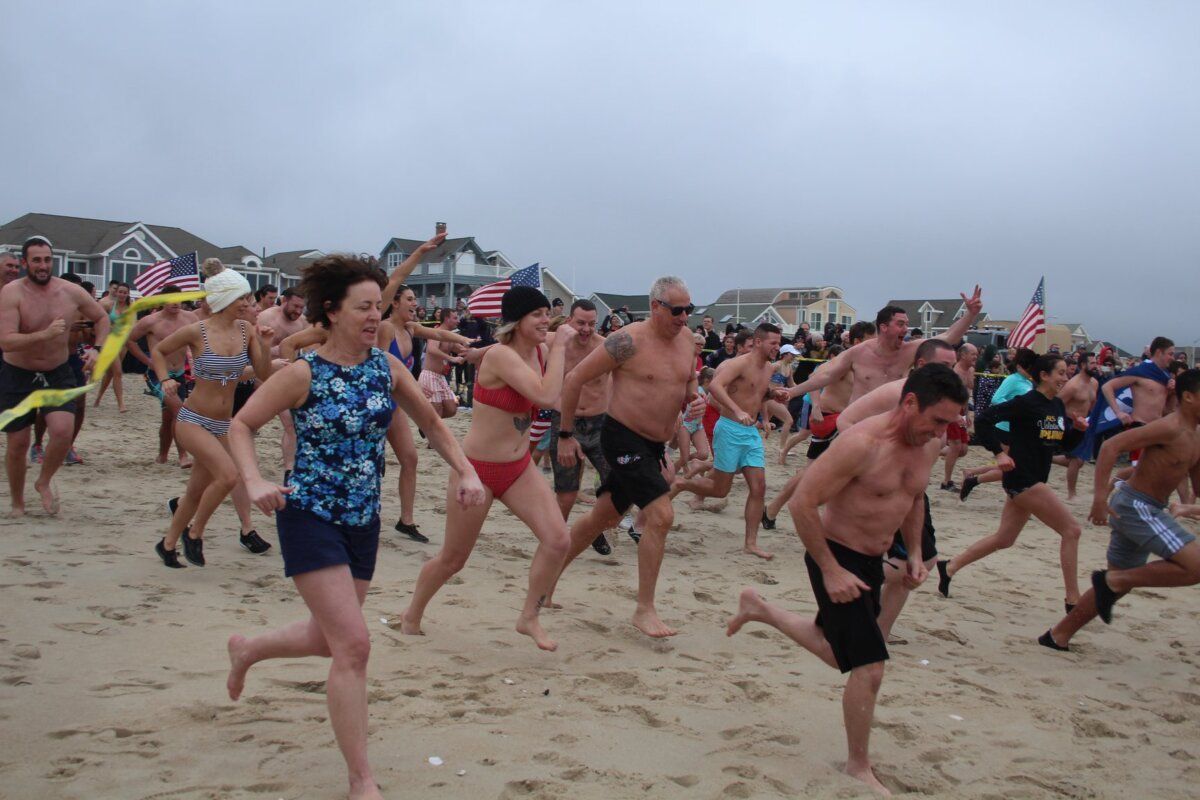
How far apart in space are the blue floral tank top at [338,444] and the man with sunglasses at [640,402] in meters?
2.36

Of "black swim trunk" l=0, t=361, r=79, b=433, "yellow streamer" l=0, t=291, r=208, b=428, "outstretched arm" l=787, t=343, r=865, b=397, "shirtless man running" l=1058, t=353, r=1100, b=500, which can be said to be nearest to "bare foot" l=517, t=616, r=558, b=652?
"yellow streamer" l=0, t=291, r=208, b=428

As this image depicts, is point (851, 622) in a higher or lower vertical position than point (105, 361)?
lower

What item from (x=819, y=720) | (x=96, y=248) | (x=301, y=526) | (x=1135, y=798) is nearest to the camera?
(x=301, y=526)

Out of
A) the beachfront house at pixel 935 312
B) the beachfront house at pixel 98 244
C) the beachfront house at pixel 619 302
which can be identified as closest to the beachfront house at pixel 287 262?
the beachfront house at pixel 98 244

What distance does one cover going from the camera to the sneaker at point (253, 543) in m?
7.14

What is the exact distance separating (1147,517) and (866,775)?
9.81 feet

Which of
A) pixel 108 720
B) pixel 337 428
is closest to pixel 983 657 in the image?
pixel 337 428

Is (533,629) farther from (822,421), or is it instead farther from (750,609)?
(822,421)

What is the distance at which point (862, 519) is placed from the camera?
13.1 feet

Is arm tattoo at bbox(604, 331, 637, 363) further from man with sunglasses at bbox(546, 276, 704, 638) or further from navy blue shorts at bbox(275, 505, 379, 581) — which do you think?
navy blue shorts at bbox(275, 505, 379, 581)

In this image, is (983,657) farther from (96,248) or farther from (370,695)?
(96,248)

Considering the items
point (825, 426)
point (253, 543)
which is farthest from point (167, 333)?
point (825, 426)

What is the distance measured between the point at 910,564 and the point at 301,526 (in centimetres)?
268

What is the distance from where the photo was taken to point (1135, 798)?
12.6ft
